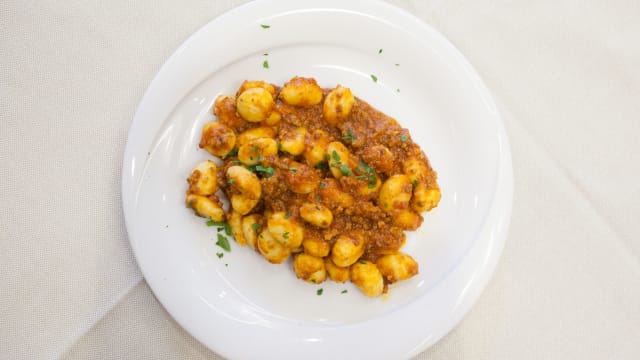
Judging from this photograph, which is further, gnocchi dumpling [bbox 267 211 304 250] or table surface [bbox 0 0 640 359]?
table surface [bbox 0 0 640 359]

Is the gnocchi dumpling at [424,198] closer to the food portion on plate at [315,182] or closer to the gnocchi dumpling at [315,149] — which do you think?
the food portion on plate at [315,182]

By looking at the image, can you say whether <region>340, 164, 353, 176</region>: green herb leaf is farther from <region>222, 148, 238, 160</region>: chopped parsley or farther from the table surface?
the table surface

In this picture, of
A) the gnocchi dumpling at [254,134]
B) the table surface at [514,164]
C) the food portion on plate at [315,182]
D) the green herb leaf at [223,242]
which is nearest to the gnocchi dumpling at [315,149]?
the food portion on plate at [315,182]

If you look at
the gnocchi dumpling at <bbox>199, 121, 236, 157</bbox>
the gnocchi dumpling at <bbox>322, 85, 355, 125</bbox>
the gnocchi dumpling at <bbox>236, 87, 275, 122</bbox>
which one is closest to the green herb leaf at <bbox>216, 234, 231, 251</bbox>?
the gnocchi dumpling at <bbox>199, 121, 236, 157</bbox>

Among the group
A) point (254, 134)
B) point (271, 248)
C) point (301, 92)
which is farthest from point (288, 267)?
point (301, 92)

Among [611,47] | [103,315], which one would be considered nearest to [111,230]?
[103,315]
